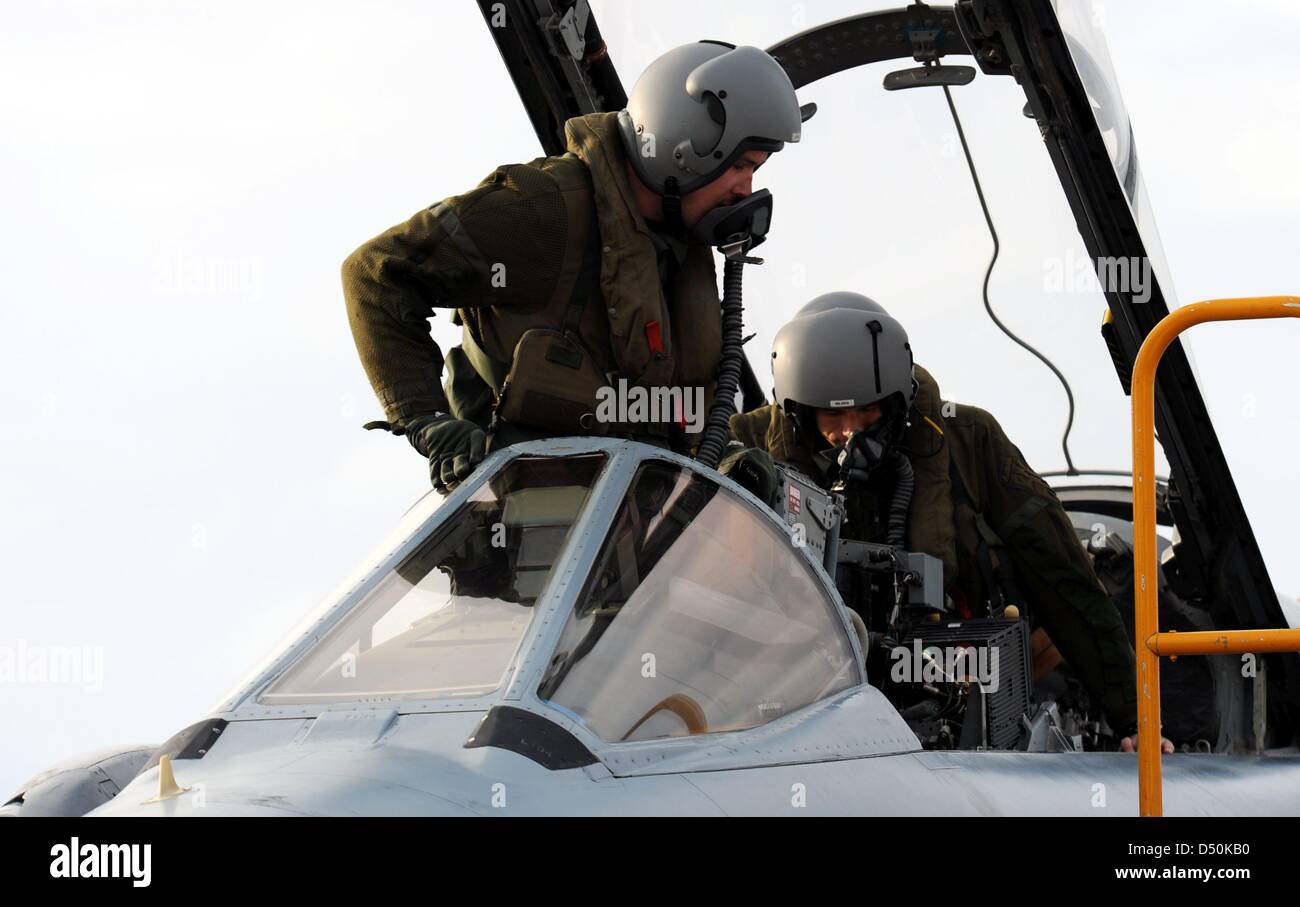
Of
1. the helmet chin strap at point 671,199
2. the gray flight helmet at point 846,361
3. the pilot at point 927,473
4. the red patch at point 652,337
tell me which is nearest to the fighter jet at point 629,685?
the helmet chin strap at point 671,199

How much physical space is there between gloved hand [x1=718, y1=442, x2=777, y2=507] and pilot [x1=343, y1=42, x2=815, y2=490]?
26cm

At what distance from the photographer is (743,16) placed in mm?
6297

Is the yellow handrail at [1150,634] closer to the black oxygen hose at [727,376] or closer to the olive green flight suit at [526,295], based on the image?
the black oxygen hose at [727,376]

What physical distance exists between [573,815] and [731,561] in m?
1.12

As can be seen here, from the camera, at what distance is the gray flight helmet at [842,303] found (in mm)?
6504

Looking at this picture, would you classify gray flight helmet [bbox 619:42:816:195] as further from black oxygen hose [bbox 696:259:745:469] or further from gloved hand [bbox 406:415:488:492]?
gloved hand [bbox 406:415:488:492]

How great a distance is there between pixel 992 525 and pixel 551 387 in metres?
2.74

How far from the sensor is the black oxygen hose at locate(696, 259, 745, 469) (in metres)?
4.33

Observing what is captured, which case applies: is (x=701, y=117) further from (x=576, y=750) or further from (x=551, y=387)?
(x=576, y=750)

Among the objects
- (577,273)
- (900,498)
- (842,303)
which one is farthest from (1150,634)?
(842,303)

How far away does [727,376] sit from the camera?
4.57 meters
